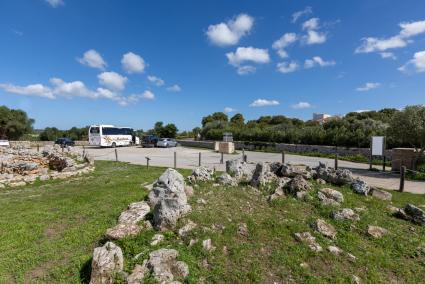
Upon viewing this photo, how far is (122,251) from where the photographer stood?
14.5 ft

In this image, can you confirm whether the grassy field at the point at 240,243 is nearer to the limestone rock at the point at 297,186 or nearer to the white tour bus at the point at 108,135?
the limestone rock at the point at 297,186

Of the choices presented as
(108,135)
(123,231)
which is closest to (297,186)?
(123,231)

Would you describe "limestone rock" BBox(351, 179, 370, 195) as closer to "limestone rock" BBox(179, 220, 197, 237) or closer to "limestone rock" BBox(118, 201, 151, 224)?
"limestone rock" BBox(179, 220, 197, 237)

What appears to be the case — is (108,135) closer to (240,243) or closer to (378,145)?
(378,145)

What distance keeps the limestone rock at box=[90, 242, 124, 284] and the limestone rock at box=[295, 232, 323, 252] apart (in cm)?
286

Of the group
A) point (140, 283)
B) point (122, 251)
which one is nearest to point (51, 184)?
point (122, 251)

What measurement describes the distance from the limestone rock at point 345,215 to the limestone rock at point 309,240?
3.23 ft

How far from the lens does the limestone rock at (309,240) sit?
177 inches

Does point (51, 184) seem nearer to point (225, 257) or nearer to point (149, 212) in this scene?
point (149, 212)

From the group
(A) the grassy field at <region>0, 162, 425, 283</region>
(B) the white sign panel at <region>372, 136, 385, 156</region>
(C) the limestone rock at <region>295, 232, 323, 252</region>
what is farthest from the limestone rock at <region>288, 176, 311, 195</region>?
(B) the white sign panel at <region>372, 136, 385, 156</region>

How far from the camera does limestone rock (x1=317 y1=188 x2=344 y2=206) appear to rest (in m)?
6.04

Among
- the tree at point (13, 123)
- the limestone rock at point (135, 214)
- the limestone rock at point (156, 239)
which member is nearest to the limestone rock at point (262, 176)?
the limestone rock at point (135, 214)

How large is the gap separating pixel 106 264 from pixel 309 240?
319 cm

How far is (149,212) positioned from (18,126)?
174 feet
